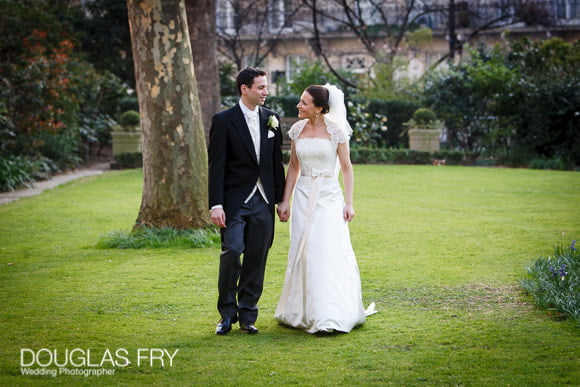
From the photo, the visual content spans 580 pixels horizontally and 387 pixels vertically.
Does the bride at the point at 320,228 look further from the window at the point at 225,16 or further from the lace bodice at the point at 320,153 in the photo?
the window at the point at 225,16

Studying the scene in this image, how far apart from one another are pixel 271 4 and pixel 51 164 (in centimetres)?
2021

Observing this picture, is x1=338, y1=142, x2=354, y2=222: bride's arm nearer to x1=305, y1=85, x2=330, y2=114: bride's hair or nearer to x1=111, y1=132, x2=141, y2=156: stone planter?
x1=305, y1=85, x2=330, y2=114: bride's hair

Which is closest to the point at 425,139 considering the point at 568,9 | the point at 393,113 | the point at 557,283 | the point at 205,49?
the point at 393,113

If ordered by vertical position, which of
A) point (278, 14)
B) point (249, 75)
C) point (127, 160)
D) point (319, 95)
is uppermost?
point (278, 14)

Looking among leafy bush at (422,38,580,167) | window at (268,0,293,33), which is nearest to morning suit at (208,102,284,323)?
leafy bush at (422,38,580,167)

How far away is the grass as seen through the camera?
4949 millimetres

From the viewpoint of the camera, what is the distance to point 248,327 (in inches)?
234

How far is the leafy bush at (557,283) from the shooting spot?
20.6 feet

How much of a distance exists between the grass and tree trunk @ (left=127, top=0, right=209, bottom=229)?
0.82 meters

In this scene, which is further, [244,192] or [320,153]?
[320,153]

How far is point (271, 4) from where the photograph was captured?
38.3 meters

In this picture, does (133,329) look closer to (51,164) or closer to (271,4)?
(51,164)

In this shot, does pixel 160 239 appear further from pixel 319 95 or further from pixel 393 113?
pixel 393 113

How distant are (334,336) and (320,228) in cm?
84
